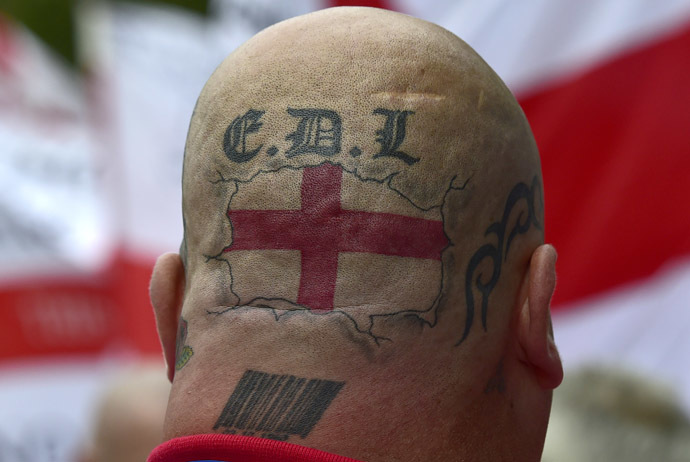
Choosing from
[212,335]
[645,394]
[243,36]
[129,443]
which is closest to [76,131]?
[243,36]

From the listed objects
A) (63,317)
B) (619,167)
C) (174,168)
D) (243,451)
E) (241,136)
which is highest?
(241,136)

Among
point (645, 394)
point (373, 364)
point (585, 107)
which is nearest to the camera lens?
point (373, 364)

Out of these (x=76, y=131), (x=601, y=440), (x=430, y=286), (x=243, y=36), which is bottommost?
(x=76, y=131)

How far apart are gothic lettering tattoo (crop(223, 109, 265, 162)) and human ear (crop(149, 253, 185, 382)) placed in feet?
0.70

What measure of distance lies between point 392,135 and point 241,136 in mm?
203

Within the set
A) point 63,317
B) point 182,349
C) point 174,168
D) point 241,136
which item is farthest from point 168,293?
point 63,317

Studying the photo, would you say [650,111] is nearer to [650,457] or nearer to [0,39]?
[650,457]

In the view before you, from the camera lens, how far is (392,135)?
0.98 metres

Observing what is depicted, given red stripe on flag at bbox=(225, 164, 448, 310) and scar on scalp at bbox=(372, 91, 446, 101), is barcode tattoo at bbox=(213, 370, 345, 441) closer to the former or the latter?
red stripe on flag at bbox=(225, 164, 448, 310)

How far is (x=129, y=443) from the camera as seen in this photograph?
119 inches

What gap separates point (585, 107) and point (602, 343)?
957mm

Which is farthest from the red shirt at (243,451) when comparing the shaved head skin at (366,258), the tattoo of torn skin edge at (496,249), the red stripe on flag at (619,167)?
the red stripe on flag at (619,167)

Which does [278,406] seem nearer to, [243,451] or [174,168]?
[243,451]

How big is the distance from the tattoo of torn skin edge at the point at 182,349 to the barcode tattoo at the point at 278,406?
0.37 ft
